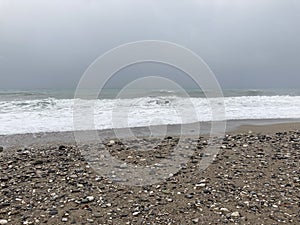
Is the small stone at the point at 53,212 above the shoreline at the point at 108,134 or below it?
below

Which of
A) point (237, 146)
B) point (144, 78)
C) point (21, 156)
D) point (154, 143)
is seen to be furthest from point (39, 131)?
point (237, 146)

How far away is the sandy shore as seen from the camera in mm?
3898

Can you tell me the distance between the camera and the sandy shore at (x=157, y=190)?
390 cm

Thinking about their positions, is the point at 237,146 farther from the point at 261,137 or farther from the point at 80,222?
the point at 80,222

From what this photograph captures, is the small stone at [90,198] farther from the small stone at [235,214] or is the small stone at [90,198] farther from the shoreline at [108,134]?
the shoreline at [108,134]

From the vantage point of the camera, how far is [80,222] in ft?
12.4

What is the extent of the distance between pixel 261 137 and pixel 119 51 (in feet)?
15.3

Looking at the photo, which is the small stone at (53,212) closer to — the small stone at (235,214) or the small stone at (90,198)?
the small stone at (90,198)

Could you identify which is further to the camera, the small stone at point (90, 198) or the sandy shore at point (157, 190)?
the small stone at point (90, 198)

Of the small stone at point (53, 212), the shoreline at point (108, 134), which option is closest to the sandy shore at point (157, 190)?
the small stone at point (53, 212)

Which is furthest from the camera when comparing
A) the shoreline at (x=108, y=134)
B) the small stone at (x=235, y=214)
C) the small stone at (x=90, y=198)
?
the shoreline at (x=108, y=134)

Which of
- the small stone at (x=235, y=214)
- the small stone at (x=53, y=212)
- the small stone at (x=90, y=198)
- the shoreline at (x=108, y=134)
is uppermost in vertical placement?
the shoreline at (x=108, y=134)

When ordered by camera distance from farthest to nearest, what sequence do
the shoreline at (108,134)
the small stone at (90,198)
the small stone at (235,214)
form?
the shoreline at (108,134)
the small stone at (90,198)
the small stone at (235,214)

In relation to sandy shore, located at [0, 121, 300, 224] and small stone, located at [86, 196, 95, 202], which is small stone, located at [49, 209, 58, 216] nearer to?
sandy shore, located at [0, 121, 300, 224]
